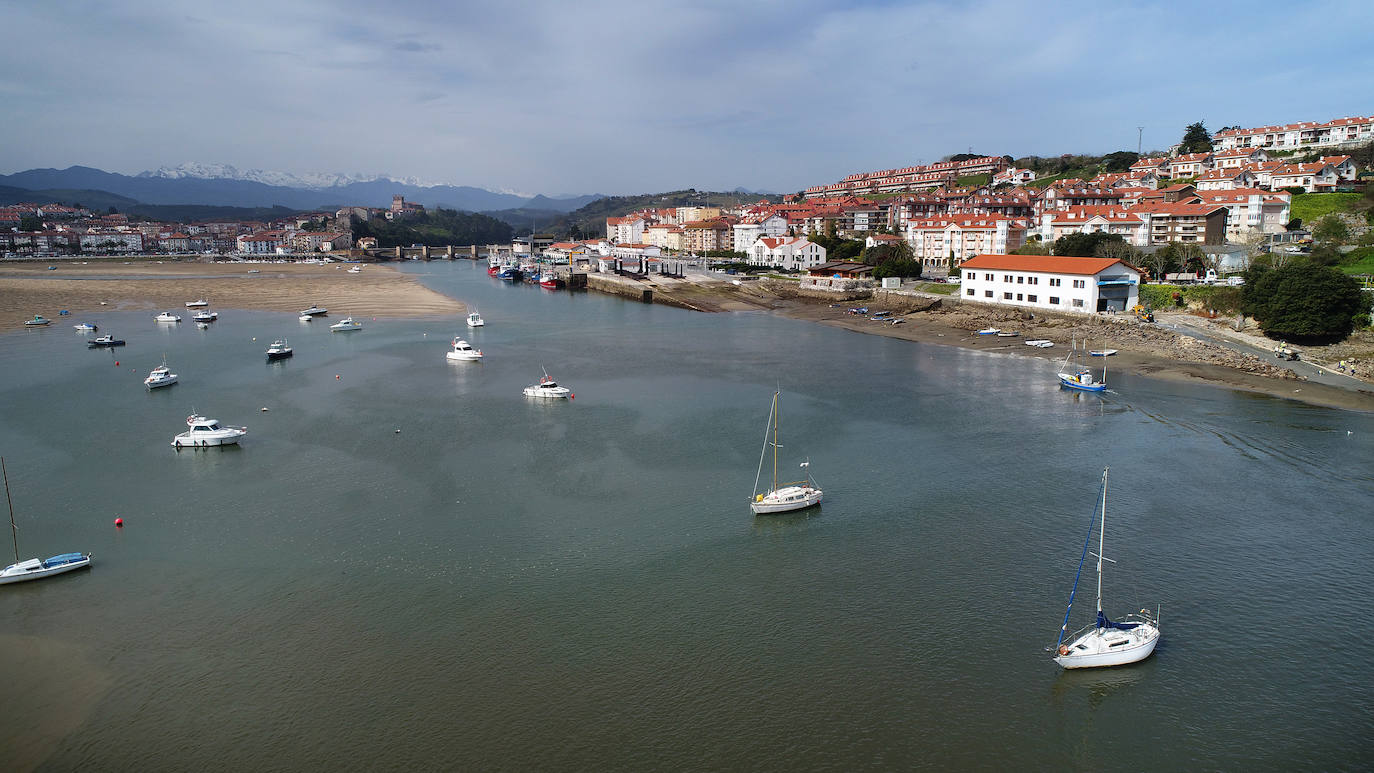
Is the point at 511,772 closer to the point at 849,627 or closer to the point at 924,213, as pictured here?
the point at 849,627

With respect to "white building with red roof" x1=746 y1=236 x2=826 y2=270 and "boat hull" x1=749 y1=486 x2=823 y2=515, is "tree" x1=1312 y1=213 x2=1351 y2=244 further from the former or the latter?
"boat hull" x1=749 y1=486 x2=823 y2=515

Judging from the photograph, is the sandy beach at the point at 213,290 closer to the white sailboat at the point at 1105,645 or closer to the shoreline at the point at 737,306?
the shoreline at the point at 737,306

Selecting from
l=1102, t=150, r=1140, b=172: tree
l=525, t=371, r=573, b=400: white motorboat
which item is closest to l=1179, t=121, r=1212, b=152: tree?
l=1102, t=150, r=1140, b=172: tree

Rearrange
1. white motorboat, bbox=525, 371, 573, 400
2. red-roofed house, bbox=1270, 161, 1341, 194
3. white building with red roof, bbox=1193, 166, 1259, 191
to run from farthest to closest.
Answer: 1. white building with red roof, bbox=1193, 166, 1259, 191
2. red-roofed house, bbox=1270, 161, 1341, 194
3. white motorboat, bbox=525, 371, 573, 400

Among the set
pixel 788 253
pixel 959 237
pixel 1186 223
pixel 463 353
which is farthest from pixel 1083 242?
pixel 463 353

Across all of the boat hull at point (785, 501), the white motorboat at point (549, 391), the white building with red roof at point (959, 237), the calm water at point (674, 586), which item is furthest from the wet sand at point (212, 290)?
the boat hull at point (785, 501)

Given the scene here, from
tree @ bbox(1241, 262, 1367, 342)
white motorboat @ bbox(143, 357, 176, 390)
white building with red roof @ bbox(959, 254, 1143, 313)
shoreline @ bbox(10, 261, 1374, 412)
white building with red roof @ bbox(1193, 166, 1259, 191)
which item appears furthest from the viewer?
white building with red roof @ bbox(1193, 166, 1259, 191)
